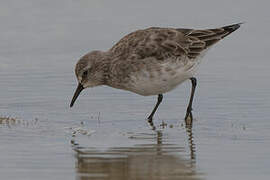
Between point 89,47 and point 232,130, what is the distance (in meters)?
6.38

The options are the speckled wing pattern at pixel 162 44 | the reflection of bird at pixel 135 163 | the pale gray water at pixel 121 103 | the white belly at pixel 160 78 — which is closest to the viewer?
the reflection of bird at pixel 135 163

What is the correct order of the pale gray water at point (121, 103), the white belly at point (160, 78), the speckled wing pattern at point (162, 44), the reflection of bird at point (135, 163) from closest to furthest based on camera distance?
1. the reflection of bird at point (135, 163)
2. the pale gray water at point (121, 103)
3. the white belly at point (160, 78)
4. the speckled wing pattern at point (162, 44)

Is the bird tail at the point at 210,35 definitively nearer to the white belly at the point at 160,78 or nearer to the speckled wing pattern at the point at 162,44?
the speckled wing pattern at the point at 162,44

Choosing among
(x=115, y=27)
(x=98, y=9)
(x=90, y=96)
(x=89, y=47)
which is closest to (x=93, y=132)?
(x=90, y=96)

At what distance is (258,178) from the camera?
9.91 metres

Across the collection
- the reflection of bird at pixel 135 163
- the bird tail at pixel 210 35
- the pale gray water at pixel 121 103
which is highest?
the bird tail at pixel 210 35

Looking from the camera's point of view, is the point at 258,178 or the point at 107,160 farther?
the point at 107,160

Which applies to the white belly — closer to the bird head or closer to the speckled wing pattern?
the speckled wing pattern

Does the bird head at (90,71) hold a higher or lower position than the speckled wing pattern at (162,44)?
lower

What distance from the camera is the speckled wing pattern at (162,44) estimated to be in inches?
534

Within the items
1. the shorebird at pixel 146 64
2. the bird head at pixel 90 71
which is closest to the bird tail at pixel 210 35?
the shorebird at pixel 146 64

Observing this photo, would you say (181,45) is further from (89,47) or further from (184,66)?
(89,47)

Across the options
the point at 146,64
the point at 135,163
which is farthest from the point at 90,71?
the point at 135,163

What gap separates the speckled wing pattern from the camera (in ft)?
44.5
